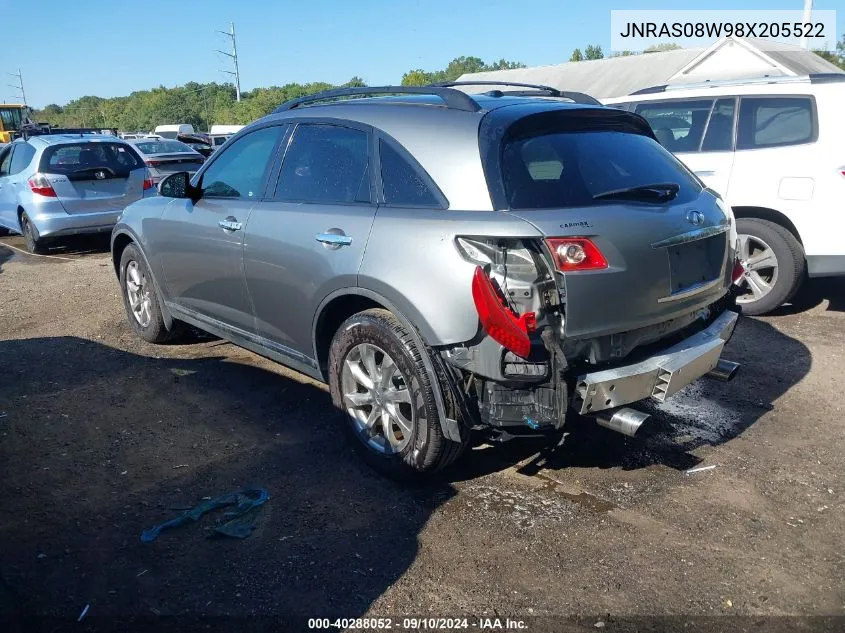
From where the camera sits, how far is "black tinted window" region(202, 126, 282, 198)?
4.44 m

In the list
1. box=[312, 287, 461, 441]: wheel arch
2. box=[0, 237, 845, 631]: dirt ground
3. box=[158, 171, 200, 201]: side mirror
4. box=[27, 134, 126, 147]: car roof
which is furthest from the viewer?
box=[27, 134, 126, 147]: car roof

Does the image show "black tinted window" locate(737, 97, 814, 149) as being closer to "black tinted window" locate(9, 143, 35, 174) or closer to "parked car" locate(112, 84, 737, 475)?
"parked car" locate(112, 84, 737, 475)

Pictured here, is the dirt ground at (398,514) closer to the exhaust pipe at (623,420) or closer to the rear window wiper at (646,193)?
the exhaust pipe at (623,420)

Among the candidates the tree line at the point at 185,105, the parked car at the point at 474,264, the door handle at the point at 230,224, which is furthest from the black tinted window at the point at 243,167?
the tree line at the point at 185,105

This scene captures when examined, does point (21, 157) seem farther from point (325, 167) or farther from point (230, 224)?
point (325, 167)

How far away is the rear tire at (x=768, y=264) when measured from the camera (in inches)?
245

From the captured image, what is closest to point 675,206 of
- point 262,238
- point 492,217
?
point 492,217

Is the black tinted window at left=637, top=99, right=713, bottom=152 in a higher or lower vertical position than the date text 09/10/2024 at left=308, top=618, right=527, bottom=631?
higher

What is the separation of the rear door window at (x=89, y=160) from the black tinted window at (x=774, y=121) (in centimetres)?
803

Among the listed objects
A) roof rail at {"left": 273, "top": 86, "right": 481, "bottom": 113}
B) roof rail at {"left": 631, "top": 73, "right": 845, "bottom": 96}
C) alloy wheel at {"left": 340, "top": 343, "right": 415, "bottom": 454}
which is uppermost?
roof rail at {"left": 631, "top": 73, "right": 845, "bottom": 96}

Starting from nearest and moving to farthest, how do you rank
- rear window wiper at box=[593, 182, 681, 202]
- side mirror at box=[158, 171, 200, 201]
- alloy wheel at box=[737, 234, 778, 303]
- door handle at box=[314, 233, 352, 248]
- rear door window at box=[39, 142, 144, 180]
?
rear window wiper at box=[593, 182, 681, 202]
door handle at box=[314, 233, 352, 248]
side mirror at box=[158, 171, 200, 201]
alloy wheel at box=[737, 234, 778, 303]
rear door window at box=[39, 142, 144, 180]

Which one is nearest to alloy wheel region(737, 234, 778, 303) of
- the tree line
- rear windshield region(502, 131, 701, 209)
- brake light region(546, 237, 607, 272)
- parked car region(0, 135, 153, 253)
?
rear windshield region(502, 131, 701, 209)

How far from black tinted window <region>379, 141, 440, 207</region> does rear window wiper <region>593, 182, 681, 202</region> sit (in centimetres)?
78

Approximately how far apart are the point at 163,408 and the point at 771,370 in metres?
4.16
